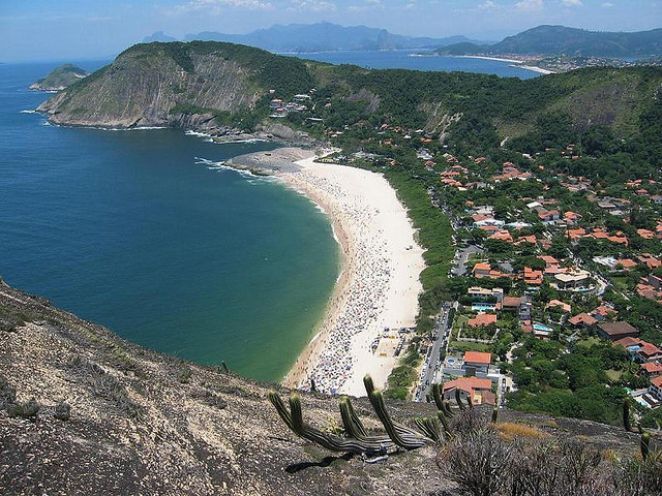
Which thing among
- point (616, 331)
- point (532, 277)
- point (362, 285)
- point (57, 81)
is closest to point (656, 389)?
point (616, 331)

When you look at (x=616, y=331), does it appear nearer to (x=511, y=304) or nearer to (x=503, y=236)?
(x=511, y=304)

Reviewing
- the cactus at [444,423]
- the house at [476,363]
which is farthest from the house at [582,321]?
the cactus at [444,423]

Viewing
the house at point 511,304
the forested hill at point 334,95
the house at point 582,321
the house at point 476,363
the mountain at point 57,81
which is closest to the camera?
the house at point 476,363

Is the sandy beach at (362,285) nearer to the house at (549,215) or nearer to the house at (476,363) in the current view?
the house at (476,363)

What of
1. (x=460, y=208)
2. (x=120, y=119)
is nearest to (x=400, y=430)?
(x=460, y=208)

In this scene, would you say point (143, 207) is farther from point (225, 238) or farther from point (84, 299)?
point (84, 299)

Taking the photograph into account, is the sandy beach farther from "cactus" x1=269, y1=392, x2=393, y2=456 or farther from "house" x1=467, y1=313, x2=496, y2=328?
"cactus" x1=269, y1=392, x2=393, y2=456
